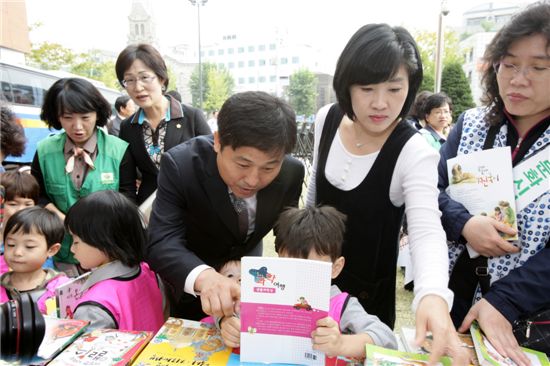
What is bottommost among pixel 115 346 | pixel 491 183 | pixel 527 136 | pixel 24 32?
pixel 115 346

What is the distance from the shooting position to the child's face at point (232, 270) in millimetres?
1315

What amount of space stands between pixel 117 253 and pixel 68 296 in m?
0.21

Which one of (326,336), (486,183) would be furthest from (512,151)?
(326,336)

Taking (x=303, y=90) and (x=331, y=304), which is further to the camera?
(x=303, y=90)

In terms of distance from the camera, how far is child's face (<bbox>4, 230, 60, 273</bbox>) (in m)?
1.84

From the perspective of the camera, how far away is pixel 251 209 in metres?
1.37

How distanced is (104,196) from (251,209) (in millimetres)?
560

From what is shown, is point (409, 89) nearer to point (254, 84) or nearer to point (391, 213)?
point (391, 213)

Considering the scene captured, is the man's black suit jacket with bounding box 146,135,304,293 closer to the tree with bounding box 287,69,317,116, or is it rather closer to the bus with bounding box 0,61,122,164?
the bus with bounding box 0,61,122,164

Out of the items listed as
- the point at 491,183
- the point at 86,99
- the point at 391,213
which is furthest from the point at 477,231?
the point at 86,99

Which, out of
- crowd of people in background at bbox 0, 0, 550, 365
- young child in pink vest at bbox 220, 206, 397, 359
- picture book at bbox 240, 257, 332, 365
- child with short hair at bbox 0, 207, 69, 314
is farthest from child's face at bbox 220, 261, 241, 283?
child with short hair at bbox 0, 207, 69, 314

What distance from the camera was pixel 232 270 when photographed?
134cm

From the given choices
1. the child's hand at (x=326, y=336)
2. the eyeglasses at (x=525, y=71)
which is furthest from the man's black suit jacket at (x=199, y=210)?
the eyeglasses at (x=525, y=71)

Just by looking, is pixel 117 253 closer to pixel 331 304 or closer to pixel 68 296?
pixel 68 296
